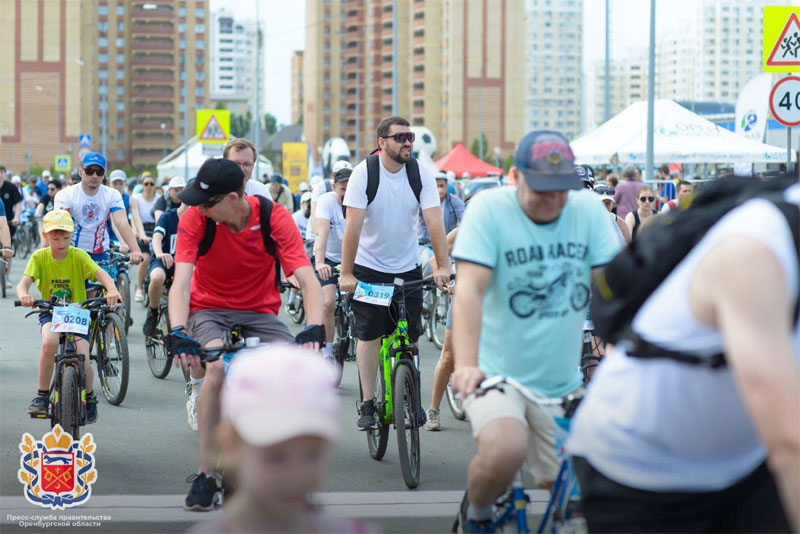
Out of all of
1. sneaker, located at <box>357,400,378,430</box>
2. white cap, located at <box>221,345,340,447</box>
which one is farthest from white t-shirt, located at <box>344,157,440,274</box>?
white cap, located at <box>221,345,340,447</box>

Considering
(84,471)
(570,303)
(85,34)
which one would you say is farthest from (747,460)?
(85,34)

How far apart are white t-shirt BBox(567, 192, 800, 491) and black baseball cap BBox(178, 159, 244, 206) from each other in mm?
2951

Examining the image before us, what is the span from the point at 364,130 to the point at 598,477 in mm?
161566

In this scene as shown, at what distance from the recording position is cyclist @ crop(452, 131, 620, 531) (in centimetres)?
408

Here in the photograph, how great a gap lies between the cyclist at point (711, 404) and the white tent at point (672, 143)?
23.3m

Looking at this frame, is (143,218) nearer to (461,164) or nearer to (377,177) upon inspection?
(377,177)

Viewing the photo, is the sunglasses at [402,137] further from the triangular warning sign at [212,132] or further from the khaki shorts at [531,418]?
the triangular warning sign at [212,132]

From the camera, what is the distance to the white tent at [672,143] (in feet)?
84.7

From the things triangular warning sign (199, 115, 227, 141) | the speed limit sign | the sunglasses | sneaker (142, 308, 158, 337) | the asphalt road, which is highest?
triangular warning sign (199, 115, 227, 141)

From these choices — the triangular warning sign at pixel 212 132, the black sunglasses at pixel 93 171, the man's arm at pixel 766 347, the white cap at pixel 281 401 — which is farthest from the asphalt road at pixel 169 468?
the triangular warning sign at pixel 212 132

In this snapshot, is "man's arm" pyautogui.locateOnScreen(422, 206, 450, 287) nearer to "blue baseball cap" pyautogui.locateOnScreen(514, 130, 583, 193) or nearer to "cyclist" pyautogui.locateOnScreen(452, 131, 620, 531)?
"cyclist" pyautogui.locateOnScreen(452, 131, 620, 531)

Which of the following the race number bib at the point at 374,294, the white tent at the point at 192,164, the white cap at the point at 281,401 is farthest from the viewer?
the white tent at the point at 192,164

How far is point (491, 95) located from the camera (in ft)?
459

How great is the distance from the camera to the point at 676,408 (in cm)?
274
